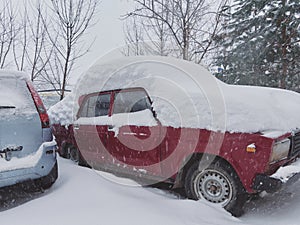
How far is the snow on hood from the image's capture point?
10.2 feet

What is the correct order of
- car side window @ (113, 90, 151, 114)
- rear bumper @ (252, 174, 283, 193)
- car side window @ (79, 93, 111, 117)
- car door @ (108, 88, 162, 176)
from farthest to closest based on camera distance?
car side window @ (79, 93, 111, 117) → car side window @ (113, 90, 151, 114) → car door @ (108, 88, 162, 176) → rear bumper @ (252, 174, 283, 193)

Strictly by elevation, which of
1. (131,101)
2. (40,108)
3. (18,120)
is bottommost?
(18,120)

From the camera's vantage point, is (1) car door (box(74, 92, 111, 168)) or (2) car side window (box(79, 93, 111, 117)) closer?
(1) car door (box(74, 92, 111, 168))

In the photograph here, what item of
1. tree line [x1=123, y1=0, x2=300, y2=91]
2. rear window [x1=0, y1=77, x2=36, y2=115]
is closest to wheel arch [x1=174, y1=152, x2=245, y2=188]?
rear window [x1=0, y1=77, x2=36, y2=115]

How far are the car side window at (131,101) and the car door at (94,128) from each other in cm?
23

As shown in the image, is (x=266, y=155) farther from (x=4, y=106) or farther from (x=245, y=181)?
(x=4, y=106)

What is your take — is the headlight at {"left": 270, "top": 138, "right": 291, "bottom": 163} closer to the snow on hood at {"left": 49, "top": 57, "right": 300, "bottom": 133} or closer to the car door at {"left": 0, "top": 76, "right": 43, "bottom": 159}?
the snow on hood at {"left": 49, "top": 57, "right": 300, "bottom": 133}

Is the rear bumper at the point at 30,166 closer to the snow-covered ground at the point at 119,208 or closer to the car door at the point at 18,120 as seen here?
the car door at the point at 18,120

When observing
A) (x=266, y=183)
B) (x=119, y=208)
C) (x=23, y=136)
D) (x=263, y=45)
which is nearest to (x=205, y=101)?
(x=266, y=183)

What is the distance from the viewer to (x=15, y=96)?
3.16 m

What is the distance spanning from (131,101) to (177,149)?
1.11 meters

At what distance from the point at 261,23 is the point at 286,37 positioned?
5.11 ft

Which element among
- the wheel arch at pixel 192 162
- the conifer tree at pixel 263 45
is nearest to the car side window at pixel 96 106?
the wheel arch at pixel 192 162

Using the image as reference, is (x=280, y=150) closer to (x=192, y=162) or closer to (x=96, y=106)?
(x=192, y=162)
